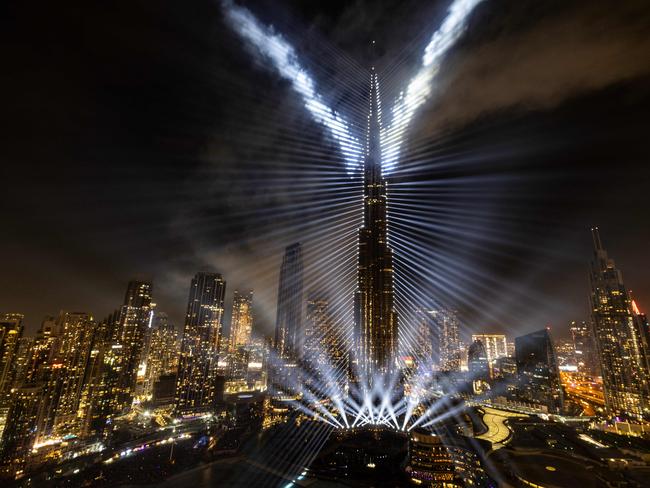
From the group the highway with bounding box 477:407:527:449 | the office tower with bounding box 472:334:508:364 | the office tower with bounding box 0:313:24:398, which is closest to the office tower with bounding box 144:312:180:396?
the office tower with bounding box 0:313:24:398

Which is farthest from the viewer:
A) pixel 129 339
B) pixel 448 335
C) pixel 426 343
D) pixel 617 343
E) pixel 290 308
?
pixel 448 335

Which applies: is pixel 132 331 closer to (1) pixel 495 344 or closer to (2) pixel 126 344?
(2) pixel 126 344

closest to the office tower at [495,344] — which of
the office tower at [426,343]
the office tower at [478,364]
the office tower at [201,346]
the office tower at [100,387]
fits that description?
the office tower at [426,343]

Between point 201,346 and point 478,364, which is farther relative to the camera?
point 478,364

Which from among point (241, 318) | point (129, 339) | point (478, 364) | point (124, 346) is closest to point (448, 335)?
point (478, 364)

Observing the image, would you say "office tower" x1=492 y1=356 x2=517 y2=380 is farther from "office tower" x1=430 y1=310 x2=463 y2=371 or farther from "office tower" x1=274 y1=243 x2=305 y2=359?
"office tower" x1=274 y1=243 x2=305 y2=359

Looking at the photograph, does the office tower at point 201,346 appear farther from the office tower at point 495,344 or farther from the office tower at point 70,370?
the office tower at point 495,344

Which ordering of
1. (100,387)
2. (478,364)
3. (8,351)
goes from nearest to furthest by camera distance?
(8,351), (100,387), (478,364)

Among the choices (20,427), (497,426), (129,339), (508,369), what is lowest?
(20,427)
